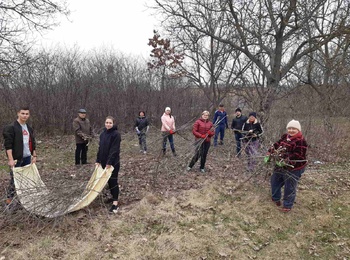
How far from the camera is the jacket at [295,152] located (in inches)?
160

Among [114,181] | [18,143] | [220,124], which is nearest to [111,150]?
[114,181]

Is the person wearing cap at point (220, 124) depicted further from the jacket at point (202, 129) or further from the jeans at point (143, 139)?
the jacket at point (202, 129)

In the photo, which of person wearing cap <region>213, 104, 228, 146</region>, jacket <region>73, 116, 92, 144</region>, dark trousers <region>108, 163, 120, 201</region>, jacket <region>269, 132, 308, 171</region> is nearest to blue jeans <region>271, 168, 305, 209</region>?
jacket <region>269, 132, 308, 171</region>

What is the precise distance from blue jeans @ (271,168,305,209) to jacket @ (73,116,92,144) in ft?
15.4

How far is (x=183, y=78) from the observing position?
17.8 m

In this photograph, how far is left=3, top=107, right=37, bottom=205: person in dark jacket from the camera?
392 cm

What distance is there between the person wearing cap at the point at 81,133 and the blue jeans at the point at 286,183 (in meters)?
4.68

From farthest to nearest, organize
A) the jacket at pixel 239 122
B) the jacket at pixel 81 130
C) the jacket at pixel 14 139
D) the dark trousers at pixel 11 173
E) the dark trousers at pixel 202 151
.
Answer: the jacket at pixel 239 122 < the jacket at pixel 81 130 < the dark trousers at pixel 202 151 < the dark trousers at pixel 11 173 < the jacket at pixel 14 139

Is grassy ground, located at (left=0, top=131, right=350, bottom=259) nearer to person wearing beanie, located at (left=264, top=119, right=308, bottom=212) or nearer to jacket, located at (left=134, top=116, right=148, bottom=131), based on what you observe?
person wearing beanie, located at (left=264, top=119, right=308, bottom=212)

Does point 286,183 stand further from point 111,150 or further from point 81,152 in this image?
point 81,152

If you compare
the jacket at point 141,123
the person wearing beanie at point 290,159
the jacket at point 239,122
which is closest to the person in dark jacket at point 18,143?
the person wearing beanie at point 290,159

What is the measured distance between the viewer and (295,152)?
4.08 m

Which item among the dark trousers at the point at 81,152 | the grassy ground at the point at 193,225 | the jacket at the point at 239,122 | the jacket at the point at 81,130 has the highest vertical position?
the jacket at the point at 239,122

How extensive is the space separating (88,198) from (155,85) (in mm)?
12973
